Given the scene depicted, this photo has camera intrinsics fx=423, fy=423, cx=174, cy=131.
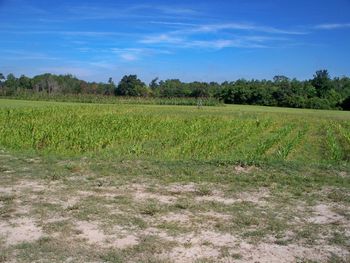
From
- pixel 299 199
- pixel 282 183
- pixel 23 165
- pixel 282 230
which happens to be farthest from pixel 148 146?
pixel 282 230

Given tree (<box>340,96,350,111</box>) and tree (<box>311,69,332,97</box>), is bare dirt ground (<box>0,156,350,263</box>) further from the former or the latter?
tree (<box>311,69,332,97</box>)

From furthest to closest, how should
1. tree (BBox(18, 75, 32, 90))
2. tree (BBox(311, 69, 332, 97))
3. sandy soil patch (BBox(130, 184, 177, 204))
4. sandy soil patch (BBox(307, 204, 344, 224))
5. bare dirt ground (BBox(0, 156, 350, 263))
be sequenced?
1. tree (BBox(18, 75, 32, 90))
2. tree (BBox(311, 69, 332, 97))
3. sandy soil patch (BBox(130, 184, 177, 204))
4. sandy soil patch (BBox(307, 204, 344, 224))
5. bare dirt ground (BBox(0, 156, 350, 263))

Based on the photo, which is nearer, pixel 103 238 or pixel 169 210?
pixel 103 238

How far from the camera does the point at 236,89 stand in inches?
3029

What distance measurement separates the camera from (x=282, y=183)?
816 cm

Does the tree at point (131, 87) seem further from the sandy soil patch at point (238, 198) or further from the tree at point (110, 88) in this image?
the sandy soil patch at point (238, 198)

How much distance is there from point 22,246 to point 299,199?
4.42m

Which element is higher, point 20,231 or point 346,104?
point 346,104

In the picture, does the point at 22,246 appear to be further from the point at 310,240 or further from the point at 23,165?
the point at 23,165

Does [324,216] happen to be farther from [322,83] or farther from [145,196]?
[322,83]

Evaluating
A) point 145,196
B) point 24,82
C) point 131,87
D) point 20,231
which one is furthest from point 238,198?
point 24,82

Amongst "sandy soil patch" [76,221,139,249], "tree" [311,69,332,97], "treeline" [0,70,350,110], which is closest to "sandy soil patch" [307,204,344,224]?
"sandy soil patch" [76,221,139,249]

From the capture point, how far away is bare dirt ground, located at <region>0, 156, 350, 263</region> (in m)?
4.62

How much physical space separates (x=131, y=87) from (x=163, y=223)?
90917 mm
